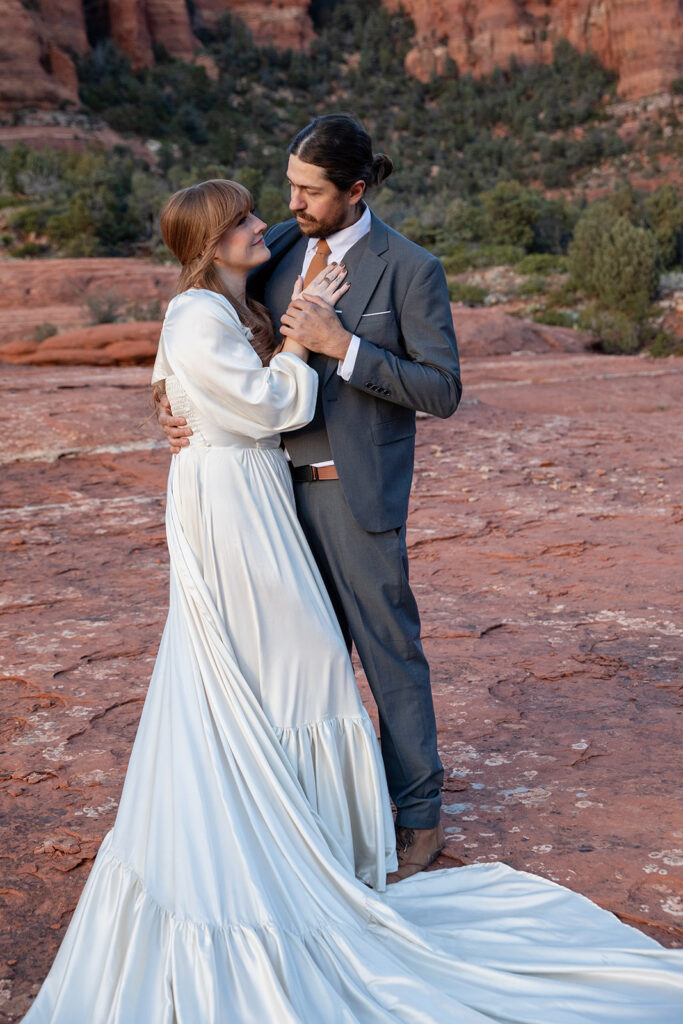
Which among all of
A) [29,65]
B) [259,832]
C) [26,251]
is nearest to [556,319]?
[26,251]

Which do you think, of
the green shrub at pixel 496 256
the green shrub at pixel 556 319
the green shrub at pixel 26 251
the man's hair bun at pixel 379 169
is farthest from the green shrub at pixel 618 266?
the man's hair bun at pixel 379 169

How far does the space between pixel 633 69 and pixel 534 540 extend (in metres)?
53.0

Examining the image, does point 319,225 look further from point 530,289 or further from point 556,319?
point 530,289

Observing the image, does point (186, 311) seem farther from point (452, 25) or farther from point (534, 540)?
point (452, 25)

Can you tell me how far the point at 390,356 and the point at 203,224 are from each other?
0.52 m

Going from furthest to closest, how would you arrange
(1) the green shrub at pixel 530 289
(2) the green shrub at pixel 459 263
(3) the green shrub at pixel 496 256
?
(3) the green shrub at pixel 496 256 < (2) the green shrub at pixel 459 263 < (1) the green shrub at pixel 530 289

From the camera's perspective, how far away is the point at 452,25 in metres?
56.3

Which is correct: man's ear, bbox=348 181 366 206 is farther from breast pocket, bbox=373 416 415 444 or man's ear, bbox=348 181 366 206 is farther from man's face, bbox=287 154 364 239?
breast pocket, bbox=373 416 415 444

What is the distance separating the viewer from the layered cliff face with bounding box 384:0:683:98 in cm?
5119

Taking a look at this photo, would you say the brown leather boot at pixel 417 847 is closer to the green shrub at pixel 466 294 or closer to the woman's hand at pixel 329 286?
the woman's hand at pixel 329 286

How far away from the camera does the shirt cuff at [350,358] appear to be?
2.23 metres

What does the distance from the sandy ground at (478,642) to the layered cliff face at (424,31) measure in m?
39.9

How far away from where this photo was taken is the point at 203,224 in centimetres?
223

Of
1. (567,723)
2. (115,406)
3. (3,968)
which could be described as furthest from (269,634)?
(115,406)
